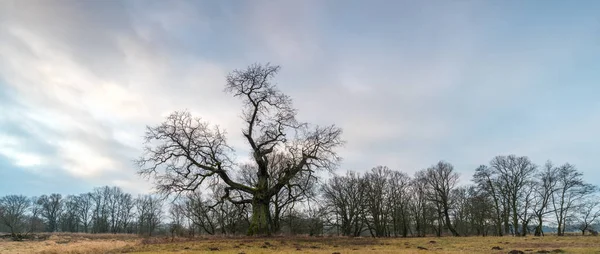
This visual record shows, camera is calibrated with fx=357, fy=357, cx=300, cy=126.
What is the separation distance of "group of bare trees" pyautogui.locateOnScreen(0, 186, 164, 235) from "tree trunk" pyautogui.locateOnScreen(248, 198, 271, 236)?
261 ft

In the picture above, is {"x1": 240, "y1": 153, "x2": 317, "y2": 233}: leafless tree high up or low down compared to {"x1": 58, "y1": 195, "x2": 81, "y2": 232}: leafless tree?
up

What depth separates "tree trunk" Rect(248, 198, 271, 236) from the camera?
110 ft

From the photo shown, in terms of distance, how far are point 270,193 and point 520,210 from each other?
44.6 meters

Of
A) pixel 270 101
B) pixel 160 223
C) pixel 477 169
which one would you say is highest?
pixel 270 101

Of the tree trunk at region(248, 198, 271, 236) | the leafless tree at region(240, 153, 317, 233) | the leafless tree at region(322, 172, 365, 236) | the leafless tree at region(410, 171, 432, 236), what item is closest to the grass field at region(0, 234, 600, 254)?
the tree trunk at region(248, 198, 271, 236)

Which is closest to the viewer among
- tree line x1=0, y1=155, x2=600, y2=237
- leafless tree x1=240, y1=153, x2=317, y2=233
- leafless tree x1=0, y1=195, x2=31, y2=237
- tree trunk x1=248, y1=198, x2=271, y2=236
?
tree trunk x1=248, y1=198, x2=271, y2=236

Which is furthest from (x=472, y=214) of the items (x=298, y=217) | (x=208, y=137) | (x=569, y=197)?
(x=208, y=137)

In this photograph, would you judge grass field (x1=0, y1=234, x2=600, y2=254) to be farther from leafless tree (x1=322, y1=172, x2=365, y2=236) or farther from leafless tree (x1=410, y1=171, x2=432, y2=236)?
leafless tree (x1=410, y1=171, x2=432, y2=236)

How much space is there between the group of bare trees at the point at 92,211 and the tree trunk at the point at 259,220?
79545mm

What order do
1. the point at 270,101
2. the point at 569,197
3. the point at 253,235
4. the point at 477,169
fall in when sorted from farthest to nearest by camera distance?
the point at 477,169 → the point at 569,197 → the point at 270,101 → the point at 253,235

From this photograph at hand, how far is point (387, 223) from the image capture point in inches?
2525

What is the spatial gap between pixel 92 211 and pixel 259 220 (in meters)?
100

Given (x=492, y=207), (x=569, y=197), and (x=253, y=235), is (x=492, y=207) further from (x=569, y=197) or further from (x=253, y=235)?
(x=253, y=235)

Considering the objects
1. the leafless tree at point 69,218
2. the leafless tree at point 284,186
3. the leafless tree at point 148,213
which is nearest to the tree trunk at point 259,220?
the leafless tree at point 284,186
